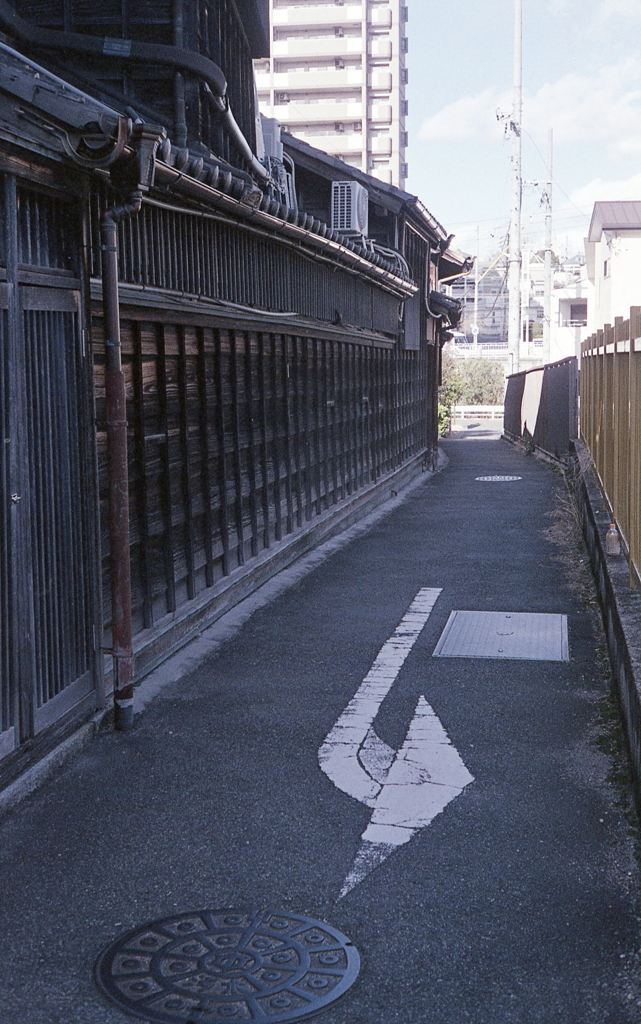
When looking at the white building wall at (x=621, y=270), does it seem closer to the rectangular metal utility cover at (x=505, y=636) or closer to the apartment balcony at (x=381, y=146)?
the apartment balcony at (x=381, y=146)

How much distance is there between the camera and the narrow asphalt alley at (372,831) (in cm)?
345

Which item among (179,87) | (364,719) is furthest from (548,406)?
(364,719)

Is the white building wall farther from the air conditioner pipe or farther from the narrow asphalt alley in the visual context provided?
the narrow asphalt alley

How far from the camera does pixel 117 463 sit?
235 inches

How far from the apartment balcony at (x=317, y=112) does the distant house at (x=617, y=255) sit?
88.6 ft

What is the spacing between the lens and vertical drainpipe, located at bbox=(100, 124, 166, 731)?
19.2 ft

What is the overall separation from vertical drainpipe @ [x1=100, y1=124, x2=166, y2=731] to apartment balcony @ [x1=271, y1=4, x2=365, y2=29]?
67.1 metres

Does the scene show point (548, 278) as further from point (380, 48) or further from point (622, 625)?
point (622, 625)

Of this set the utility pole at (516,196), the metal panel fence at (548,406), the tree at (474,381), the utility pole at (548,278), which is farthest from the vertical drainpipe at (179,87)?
the utility pole at (548,278)

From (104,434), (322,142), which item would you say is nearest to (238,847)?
(104,434)

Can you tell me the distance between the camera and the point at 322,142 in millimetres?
68625

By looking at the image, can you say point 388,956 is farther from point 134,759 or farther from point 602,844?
point 134,759

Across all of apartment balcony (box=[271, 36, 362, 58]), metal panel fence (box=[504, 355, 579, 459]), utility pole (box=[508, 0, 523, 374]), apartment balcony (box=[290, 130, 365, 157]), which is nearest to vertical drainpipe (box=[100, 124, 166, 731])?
metal panel fence (box=[504, 355, 579, 459])

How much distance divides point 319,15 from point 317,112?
5.81m
